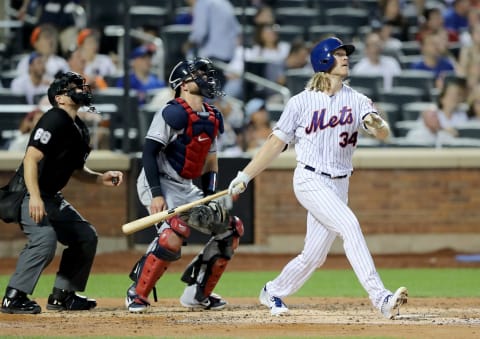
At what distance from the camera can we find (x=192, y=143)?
8.79 meters

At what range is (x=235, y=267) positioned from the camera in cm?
1316

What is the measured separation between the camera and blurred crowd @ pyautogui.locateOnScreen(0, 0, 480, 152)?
1473 cm

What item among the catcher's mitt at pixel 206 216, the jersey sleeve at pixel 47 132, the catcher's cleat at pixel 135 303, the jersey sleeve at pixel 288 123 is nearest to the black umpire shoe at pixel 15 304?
the catcher's cleat at pixel 135 303

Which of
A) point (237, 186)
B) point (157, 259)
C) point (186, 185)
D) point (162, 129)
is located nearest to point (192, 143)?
point (162, 129)

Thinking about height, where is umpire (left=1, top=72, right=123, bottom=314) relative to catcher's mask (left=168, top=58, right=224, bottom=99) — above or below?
below

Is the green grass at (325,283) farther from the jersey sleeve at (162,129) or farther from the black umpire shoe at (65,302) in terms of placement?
the jersey sleeve at (162,129)

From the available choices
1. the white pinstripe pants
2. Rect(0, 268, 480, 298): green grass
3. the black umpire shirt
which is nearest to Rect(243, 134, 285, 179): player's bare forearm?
the white pinstripe pants

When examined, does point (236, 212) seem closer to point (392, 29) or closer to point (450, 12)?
point (392, 29)

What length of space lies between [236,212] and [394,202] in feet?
6.24

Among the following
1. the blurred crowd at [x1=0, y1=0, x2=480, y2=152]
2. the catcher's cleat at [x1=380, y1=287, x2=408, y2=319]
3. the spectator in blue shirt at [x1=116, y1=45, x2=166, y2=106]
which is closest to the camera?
the catcher's cleat at [x1=380, y1=287, x2=408, y2=319]

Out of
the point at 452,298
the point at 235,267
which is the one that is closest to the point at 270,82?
the point at 235,267

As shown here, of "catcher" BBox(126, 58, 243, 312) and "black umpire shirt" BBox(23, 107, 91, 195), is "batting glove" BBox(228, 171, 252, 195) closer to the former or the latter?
"catcher" BBox(126, 58, 243, 312)

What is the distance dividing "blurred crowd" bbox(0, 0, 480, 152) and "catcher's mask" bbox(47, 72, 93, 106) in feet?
15.4

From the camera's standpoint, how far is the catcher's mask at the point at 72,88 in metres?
8.79
